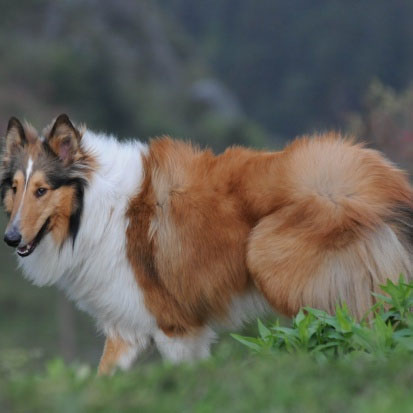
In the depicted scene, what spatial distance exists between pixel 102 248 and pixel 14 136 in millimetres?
1063

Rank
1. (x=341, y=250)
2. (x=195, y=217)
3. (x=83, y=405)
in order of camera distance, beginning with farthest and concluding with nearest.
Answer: (x=195, y=217)
(x=341, y=250)
(x=83, y=405)

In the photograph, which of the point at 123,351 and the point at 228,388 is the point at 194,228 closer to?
the point at 123,351

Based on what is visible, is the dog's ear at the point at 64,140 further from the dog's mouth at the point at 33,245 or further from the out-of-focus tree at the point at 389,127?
the out-of-focus tree at the point at 389,127

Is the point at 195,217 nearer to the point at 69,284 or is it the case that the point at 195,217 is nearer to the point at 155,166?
the point at 155,166

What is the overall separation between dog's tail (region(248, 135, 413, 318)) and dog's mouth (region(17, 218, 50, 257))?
150cm

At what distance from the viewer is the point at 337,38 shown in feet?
156

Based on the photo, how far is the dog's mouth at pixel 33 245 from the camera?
6672 mm

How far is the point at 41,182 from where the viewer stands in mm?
6672

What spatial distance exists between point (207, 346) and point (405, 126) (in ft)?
28.5

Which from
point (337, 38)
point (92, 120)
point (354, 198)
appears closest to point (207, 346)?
point (354, 198)

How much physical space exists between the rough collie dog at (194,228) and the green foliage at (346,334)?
2.48 ft

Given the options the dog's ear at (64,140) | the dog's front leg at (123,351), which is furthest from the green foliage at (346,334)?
the dog's ear at (64,140)

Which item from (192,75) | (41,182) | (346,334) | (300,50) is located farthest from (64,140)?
(300,50)

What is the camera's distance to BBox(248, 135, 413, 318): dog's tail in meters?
6.17
